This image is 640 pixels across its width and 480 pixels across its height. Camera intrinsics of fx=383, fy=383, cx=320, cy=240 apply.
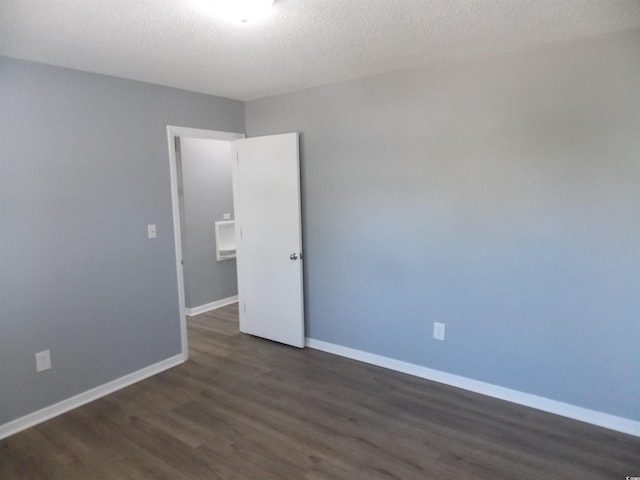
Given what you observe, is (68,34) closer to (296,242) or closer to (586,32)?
(296,242)

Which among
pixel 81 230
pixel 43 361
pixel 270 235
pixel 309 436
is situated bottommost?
pixel 309 436

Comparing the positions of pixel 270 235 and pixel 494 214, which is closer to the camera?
pixel 494 214

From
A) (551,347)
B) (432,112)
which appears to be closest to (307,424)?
(551,347)

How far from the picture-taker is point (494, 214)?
2674 mm

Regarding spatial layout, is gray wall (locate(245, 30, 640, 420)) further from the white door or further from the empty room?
the white door

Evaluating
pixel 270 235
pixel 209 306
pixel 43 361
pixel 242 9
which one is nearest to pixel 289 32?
pixel 242 9

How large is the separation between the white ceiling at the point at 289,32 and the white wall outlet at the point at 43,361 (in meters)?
1.94

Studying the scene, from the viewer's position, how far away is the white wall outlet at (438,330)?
2.99 metres

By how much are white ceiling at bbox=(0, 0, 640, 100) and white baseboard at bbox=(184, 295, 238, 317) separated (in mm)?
2857

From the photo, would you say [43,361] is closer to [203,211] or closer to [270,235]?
[270,235]

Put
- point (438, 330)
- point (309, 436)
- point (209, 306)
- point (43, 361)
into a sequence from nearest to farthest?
point (309, 436) < point (43, 361) < point (438, 330) < point (209, 306)

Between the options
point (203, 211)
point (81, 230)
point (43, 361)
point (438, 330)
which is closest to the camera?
point (43, 361)

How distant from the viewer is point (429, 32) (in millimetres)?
2172

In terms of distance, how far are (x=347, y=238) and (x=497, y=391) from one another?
165cm
